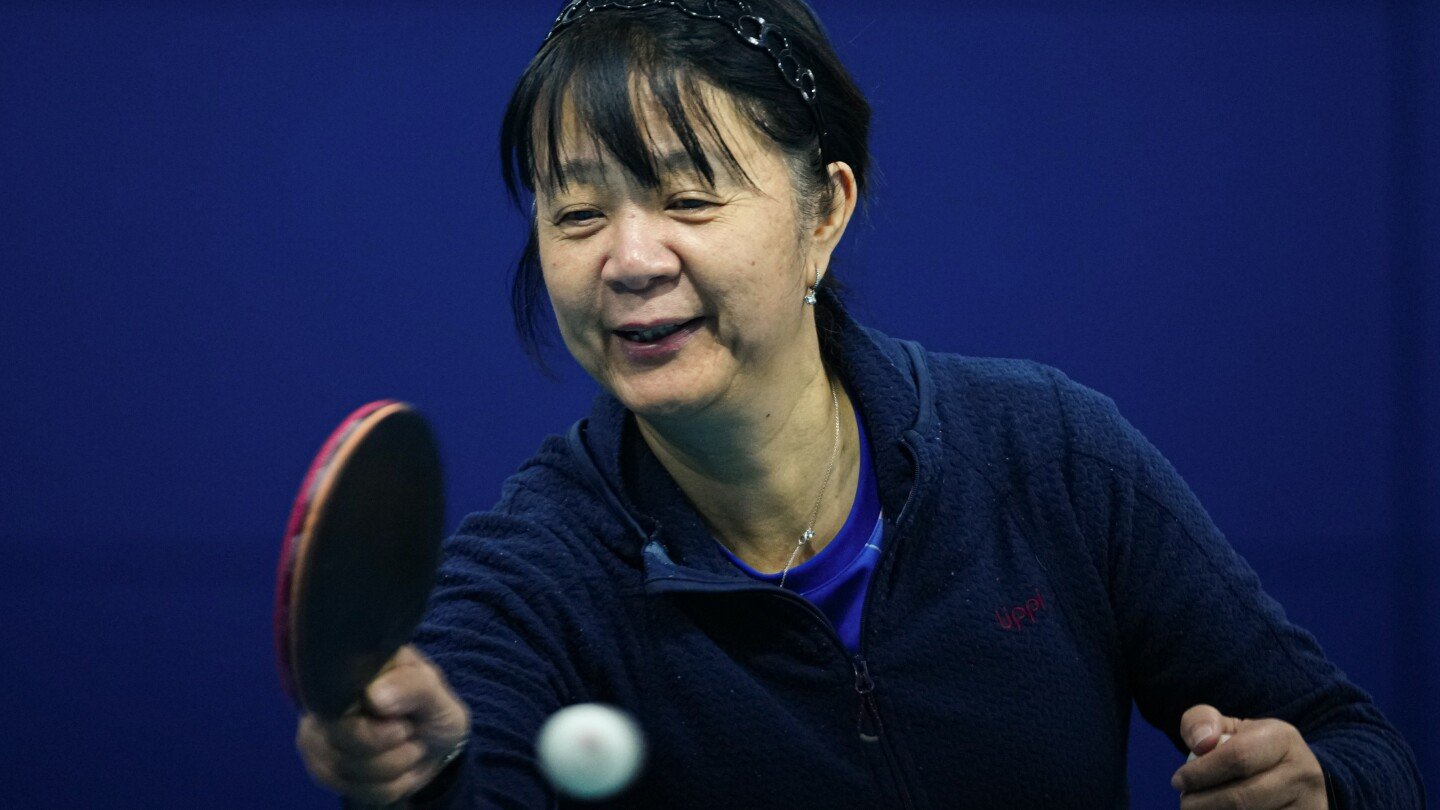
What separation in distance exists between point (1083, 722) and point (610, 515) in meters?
0.38

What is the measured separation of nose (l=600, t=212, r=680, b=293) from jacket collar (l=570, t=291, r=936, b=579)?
157 millimetres

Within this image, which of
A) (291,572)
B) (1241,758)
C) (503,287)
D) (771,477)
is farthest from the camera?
(503,287)

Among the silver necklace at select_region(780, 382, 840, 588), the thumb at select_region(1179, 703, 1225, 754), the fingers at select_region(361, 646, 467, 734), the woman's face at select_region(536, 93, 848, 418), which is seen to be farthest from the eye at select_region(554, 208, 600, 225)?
the thumb at select_region(1179, 703, 1225, 754)

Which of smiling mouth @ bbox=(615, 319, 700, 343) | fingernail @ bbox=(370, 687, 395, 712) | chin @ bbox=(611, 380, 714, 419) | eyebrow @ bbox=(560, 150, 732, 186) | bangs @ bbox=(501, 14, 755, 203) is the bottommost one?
fingernail @ bbox=(370, 687, 395, 712)

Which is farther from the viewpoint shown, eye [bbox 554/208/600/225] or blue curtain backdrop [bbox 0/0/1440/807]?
blue curtain backdrop [bbox 0/0/1440/807]

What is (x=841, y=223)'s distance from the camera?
119 centimetres

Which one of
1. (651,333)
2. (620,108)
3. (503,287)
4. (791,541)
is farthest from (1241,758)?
(503,287)

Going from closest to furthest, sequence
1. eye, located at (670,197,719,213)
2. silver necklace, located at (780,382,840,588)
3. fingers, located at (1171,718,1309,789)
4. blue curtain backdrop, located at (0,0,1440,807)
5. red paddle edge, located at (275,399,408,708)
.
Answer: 1. red paddle edge, located at (275,399,408,708)
2. fingers, located at (1171,718,1309,789)
3. eye, located at (670,197,719,213)
4. silver necklace, located at (780,382,840,588)
5. blue curtain backdrop, located at (0,0,1440,807)

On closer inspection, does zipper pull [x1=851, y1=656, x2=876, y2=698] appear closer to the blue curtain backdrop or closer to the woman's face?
the woman's face

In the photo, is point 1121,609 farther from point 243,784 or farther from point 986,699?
point 243,784

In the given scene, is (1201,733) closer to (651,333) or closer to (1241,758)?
(1241,758)

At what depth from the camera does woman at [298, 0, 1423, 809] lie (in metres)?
1.04

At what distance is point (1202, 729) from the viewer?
37.3 inches

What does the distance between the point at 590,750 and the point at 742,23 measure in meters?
0.51
